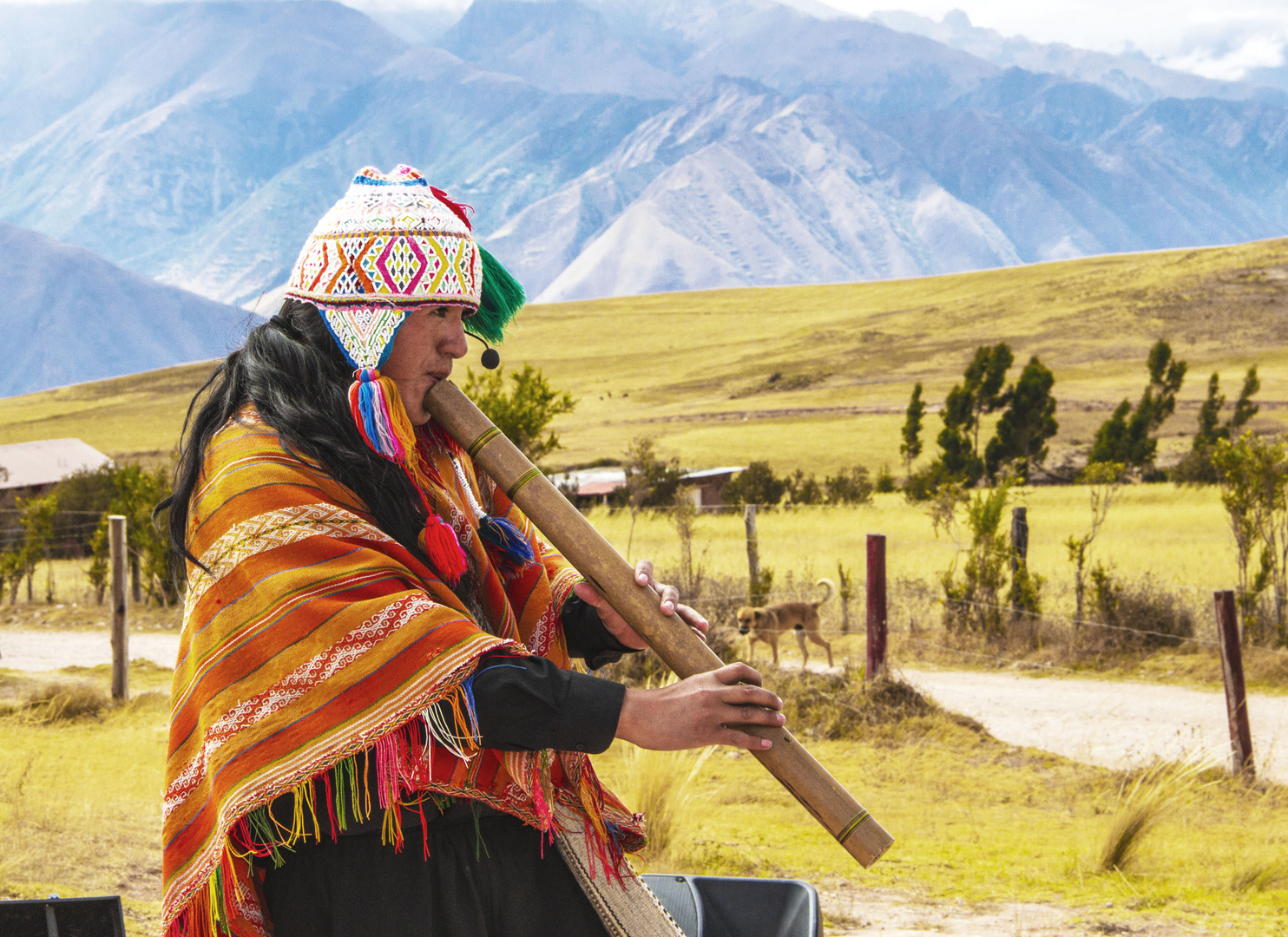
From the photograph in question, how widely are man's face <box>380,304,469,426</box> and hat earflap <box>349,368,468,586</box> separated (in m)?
0.08

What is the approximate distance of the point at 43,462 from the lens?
31781 millimetres

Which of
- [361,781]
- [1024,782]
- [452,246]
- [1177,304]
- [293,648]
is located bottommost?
[1024,782]

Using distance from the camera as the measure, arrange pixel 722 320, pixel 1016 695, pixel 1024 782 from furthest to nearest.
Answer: pixel 722 320
pixel 1016 695
pixel 1024 782

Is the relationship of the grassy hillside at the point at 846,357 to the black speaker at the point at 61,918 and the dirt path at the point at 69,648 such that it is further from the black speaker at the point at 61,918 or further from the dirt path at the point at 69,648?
the black speaker at the point at 61,918

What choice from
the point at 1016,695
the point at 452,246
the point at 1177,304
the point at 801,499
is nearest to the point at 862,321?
the point at 1177,304

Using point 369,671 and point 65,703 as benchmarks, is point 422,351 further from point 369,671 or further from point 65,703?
point 65,703

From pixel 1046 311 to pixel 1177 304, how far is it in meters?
7.06

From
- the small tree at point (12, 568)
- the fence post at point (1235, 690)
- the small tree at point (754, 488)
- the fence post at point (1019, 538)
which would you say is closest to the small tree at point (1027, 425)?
the small tree at point (754, 488)

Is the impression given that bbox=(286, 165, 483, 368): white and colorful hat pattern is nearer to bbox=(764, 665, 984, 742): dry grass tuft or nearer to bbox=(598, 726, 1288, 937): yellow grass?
bbox=(598, 726, 1288, 937): yellow grass

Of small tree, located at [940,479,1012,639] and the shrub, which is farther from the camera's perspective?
small tree, located at [940,479,1012,639]

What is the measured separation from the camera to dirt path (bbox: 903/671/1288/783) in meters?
7.16

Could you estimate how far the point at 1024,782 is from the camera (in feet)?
22.6

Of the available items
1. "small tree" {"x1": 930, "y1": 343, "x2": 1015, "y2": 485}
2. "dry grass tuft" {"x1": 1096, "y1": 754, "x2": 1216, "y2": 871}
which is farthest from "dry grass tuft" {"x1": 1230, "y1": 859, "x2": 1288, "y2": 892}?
"small tree" {"x1": 930, "y1": 343, "x2": 1015, "y2": 485}

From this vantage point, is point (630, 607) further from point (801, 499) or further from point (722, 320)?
point (722, 320)
